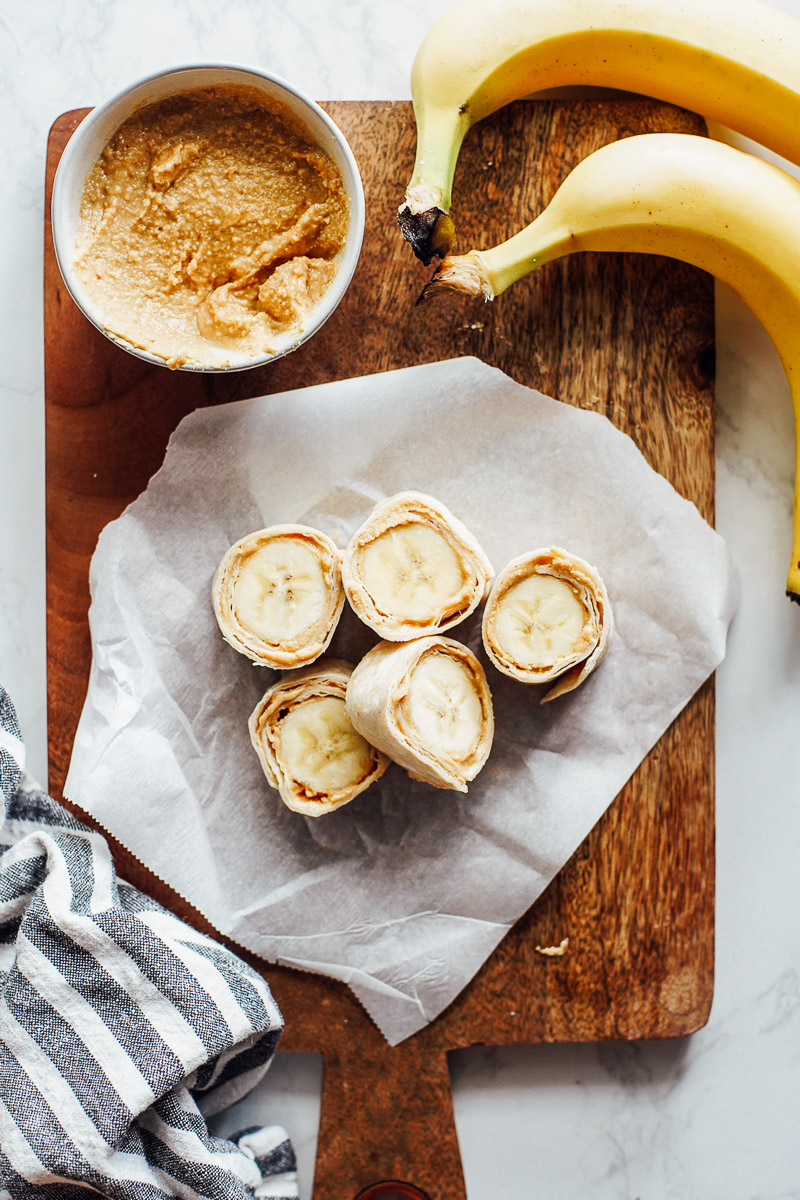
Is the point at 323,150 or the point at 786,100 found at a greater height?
the point at 786,100

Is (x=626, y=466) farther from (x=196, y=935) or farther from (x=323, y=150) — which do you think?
(x=196, y=935)

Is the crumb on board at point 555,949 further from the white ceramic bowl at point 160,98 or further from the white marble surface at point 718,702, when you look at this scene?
the white ceramic bowl at point 160,98

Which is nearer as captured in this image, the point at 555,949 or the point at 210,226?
the point at 210,226

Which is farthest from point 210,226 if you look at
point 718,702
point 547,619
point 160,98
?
point 718,702

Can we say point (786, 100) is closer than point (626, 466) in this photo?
Yes

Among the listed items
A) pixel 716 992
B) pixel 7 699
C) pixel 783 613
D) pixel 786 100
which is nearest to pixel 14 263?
pixel 7 699

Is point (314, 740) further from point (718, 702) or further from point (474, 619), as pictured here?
point (718, 702)

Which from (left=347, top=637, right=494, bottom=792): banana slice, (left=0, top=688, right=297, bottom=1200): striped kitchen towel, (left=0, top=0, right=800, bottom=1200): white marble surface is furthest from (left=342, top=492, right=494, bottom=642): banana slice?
(left=0, top=688, right=297, bottom=1200): striped kitchen towel
